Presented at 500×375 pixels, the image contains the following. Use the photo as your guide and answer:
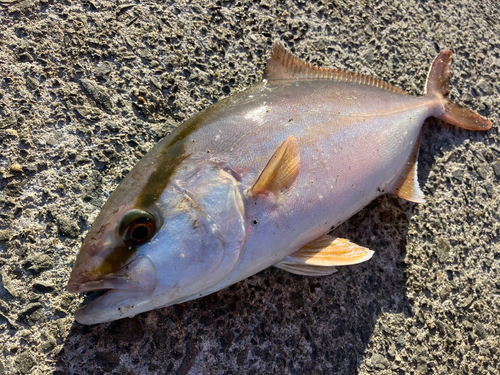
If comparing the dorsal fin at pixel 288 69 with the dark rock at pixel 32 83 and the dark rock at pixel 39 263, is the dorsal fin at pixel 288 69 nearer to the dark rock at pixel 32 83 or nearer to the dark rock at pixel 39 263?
the dark rock at pixel 32 83

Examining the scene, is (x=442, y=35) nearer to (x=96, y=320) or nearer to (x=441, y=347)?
(x=441, y=347)

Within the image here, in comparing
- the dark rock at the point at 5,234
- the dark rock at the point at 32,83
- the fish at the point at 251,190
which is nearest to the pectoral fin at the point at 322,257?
the fish at the point at 251,190

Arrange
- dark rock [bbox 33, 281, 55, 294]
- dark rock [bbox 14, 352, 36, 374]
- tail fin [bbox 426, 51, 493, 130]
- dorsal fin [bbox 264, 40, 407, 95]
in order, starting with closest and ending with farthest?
1. dark rock [bbox 14, 352, 36, 374]
2. dark rock [bbox 33, 281, 55, 294]
3. dorsal fin [bbox 264, 40, 407, 95]
4. tail fin [bbox 426, 51, 493, 130]

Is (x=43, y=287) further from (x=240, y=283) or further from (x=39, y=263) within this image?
(x=240, y=283)

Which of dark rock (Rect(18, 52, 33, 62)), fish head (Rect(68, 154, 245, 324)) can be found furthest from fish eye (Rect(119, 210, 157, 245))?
dark rock (Rect(18, 52, 33, 62))

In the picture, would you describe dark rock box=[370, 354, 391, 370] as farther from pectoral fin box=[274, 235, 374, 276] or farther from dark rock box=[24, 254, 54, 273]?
dark rock box=[24, 254, 54, 273]

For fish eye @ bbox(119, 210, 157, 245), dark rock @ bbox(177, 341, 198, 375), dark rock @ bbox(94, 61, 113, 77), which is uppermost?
dark rock @ bbox(94, 61, 113, 77)
